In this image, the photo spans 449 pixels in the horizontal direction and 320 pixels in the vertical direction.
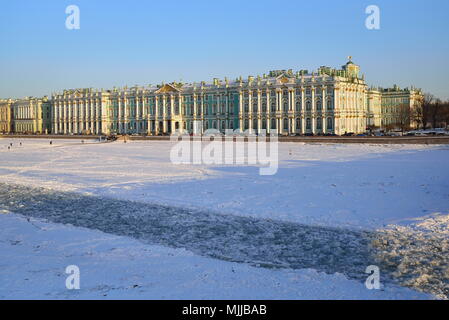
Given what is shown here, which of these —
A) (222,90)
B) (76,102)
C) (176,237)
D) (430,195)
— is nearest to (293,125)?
(222,90)

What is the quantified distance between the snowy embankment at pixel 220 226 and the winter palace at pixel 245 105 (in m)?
38.3

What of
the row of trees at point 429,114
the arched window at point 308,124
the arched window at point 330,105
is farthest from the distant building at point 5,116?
the row of trees at point 429,114

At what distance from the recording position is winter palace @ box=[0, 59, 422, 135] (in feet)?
199

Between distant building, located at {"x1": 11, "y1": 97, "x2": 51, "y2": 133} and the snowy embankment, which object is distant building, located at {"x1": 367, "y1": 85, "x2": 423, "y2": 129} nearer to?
distant building, located at {"x1": 11, "y1": 97, "x2": 51, "y2": 133}

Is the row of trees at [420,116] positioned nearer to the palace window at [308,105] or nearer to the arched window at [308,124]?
the arched window at [308,124]

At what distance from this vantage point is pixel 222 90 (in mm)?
68875

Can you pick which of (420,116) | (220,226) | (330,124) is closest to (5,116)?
(330,124)

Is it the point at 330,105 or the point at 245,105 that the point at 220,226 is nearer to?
the point at 330,105

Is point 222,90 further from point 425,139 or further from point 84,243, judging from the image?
point 84,243

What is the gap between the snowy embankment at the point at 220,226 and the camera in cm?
775

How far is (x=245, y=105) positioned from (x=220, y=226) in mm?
55640

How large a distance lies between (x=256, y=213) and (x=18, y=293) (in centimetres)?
721

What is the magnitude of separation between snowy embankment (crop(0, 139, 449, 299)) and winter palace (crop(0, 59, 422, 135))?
38263 millimetres

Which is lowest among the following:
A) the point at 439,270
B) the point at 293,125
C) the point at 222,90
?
the point at 439,270
